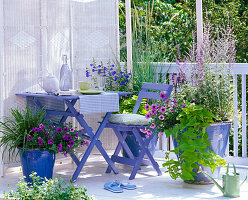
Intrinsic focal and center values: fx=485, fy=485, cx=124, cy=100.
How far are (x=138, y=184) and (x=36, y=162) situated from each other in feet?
3.06

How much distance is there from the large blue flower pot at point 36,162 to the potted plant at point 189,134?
98 centimetres

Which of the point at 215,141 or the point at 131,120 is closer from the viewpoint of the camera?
the point at 215,141

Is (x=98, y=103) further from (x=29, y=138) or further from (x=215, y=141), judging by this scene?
(x=215, y=141)

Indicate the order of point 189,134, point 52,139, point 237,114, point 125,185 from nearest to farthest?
point 189,134
point 125,185
point 52,139
point 237,114

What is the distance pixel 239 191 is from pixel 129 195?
35.2 inches

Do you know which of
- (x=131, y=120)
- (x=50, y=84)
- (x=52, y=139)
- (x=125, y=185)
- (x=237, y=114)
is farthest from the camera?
(x=237, y=114)

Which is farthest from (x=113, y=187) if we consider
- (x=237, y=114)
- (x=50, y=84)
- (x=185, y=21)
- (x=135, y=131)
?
(x=185, y=21)

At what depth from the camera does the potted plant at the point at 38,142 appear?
4273 mm

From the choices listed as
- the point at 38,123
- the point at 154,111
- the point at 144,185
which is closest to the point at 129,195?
the point at 144,185

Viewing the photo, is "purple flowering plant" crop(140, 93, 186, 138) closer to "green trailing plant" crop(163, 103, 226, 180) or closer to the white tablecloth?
"green trailing plant" crop(163, 103, 226, 180)

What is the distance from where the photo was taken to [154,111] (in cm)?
427

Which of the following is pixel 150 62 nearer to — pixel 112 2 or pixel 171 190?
pixel 112 2

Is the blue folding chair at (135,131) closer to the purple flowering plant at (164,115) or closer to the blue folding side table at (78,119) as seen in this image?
the blue folding side table at (78,119)

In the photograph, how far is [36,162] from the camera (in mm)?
4266
